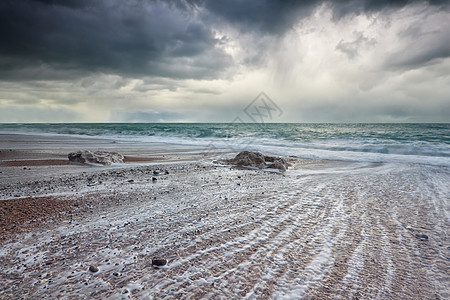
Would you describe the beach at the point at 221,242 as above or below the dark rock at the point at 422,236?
above

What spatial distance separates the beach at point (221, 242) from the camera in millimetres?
2045

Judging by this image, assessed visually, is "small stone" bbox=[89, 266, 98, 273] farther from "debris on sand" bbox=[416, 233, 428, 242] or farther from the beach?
"debris on sand" bbox=[416, 233, 428, 242]

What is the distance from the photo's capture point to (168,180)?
6273mm

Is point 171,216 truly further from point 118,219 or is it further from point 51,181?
point 51,181

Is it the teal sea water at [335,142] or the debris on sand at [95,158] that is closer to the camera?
the debris on sand at [95,158]

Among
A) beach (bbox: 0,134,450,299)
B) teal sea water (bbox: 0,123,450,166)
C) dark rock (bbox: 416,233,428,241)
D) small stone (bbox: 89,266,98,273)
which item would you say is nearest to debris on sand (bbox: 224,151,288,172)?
beach (bbox: 0,134,450,299)

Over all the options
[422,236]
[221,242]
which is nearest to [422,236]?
[422,236]

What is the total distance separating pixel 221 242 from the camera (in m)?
2.87

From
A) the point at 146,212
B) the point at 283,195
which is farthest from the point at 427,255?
the point at 146,212

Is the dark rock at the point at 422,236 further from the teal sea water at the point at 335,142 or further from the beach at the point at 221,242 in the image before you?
the teal sea water at the point at 335,142

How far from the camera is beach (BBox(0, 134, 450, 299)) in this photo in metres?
2.04

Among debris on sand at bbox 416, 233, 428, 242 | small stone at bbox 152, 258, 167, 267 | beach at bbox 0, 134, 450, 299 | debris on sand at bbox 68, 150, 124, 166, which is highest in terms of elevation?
debris on sand at bbox 68, 150, 124, 166

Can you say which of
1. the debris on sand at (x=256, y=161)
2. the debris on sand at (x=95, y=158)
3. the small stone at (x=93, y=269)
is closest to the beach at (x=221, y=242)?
the small stone at (x=93, y=269)

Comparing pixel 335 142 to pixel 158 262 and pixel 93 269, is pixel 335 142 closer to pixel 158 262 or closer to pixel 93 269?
pixel 158 262
